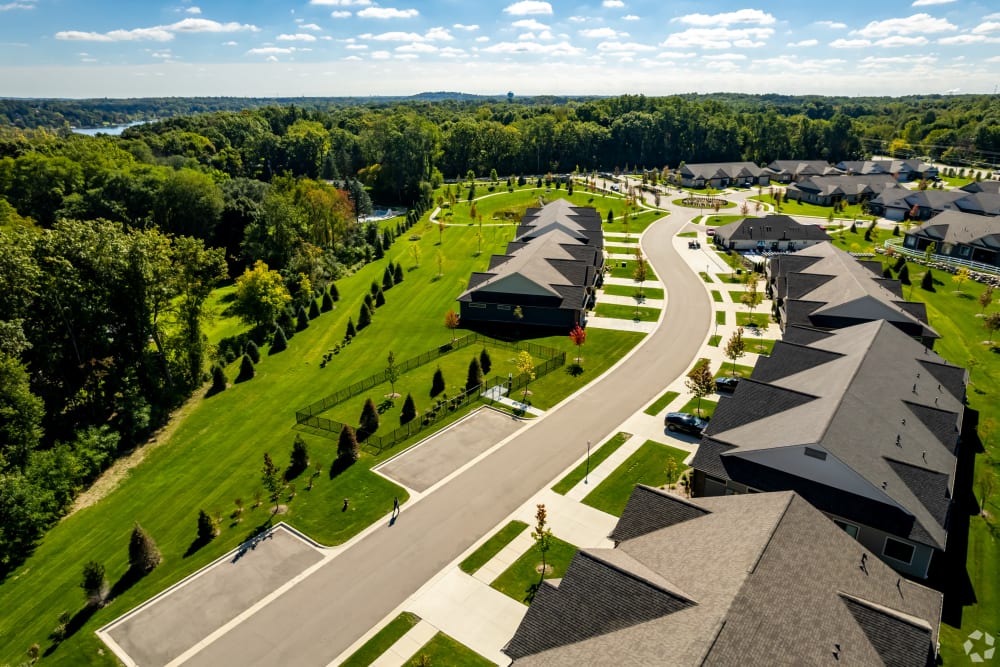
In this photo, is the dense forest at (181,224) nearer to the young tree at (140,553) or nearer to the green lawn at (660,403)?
the young tree at (140,553)

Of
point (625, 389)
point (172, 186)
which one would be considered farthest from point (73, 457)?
point (172, 186)

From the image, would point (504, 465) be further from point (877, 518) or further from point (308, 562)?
point (877, 518)

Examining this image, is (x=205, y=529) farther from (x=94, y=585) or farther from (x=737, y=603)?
(x=737, y=603)

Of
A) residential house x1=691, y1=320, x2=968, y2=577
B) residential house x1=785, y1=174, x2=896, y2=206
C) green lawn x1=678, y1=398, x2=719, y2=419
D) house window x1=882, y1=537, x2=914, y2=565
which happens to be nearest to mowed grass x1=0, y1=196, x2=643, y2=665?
green lawn x1=678, y1=398, x2=719, y2=419

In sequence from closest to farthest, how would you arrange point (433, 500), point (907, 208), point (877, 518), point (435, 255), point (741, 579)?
point (741, 579) < point (877, 518) < point (433, 500) < point (435, 255) < point (907, 208)

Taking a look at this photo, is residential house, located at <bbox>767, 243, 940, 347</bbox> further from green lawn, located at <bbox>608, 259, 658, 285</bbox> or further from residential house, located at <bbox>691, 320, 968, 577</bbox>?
green lawn, located at <bbox>608, 259, 658, 285</bbox>
